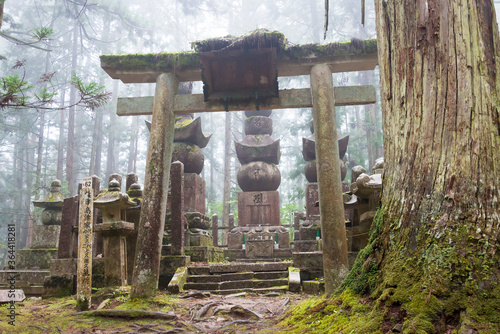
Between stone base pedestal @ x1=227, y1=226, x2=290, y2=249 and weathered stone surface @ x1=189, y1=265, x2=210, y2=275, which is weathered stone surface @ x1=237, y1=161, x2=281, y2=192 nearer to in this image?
stone base pedestal @ x1=227, y1=226, x2=290, y2=249

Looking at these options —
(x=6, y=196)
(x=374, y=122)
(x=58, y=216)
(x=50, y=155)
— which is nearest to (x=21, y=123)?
(x=6, y=196)

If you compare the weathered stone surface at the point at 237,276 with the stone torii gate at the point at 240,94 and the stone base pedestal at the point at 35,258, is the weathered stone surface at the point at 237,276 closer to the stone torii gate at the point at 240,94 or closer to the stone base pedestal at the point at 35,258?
the stone torii gate at the point at 240,94

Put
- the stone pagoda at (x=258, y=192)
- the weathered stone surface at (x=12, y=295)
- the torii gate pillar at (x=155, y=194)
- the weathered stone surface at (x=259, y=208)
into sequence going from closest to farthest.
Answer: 1. the weathered stone surface at (x=12, y=295)
2. the torii gate pillar at (x=155, y=194)
3. the stone pagoda at (x=258, y=192)
4. the weathered stone surface at (x=259, y=208)

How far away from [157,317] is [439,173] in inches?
144

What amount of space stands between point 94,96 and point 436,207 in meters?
4.53

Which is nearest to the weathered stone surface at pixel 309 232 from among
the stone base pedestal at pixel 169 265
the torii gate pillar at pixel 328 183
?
the stone base pedestal at pixel 169 265

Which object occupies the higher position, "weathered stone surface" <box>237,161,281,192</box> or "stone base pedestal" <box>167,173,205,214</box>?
"weathered stone surface" <box>237,161,281,192</box>

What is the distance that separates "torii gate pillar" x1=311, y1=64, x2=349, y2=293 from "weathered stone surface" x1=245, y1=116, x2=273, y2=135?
23.8 feet

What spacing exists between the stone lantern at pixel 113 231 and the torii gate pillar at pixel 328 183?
10.8ft

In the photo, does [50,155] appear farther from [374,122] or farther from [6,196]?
[374,122]

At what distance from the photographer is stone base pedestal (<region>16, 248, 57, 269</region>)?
34.2 feet

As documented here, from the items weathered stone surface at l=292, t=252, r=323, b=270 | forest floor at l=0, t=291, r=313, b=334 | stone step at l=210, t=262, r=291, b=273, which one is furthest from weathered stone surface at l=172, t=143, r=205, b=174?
forest floor at l=0, t=291, r=313, b=334

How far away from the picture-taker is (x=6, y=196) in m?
25.1

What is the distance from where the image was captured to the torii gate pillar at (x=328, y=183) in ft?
17.6
